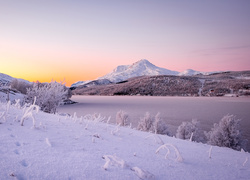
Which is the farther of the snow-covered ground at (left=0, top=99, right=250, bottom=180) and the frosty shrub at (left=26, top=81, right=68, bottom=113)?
the frosty shrub at (left=26, top=81, right=68, bottom=113)

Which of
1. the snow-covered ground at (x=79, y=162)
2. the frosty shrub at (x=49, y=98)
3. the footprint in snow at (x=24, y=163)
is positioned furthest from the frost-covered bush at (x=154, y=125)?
the footprint in snow at (x=24, y=163)

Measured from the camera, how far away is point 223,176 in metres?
2.84

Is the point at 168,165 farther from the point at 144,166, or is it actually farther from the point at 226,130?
the point at 226,130

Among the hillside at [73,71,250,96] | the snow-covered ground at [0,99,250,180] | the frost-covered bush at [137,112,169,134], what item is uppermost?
the hillside at [73,71,250,96]

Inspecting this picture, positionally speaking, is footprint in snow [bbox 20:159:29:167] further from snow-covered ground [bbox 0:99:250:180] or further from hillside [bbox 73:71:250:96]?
hillside [bbox 73:71:250:96]

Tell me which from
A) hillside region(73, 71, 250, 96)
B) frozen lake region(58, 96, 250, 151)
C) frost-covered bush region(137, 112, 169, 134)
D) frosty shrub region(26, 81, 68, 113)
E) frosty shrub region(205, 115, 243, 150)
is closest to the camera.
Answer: frosty shrub region(205, 115, 243, 150)

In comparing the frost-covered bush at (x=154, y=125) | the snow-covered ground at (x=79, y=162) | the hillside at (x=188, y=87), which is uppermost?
the hillside at (x=188, y=87)

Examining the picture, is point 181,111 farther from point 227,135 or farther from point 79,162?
point 79,162

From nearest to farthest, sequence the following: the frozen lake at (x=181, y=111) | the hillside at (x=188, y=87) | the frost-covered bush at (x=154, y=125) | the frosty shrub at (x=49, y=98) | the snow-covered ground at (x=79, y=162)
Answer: the snow-covered ground at (x=79, y=162)
the frosty shrub at (x=49, y=98)
the frost-covered bush at (x=154, y=125)
the frozen lake at (x=181, y=111)
the hillside at (x=188, y=87)

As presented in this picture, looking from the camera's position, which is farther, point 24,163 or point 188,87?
point 188,87

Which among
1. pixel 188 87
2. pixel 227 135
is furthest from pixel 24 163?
pixel 188 87

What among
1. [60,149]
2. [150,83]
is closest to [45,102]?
[60,149]

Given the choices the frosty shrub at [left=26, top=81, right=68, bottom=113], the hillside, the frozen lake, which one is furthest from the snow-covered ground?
the hillside

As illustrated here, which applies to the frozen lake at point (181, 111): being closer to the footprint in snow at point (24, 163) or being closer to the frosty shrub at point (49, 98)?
the frosty shrub at point (49, 98)
